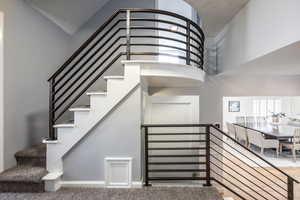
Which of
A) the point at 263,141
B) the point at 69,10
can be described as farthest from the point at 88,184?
the point at 263,141

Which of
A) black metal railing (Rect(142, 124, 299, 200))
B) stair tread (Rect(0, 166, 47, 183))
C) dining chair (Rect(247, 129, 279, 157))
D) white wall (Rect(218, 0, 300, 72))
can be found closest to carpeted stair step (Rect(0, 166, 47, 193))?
stair tread (Rect(0, 166, 47, 183))

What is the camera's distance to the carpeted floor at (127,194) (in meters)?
2.27

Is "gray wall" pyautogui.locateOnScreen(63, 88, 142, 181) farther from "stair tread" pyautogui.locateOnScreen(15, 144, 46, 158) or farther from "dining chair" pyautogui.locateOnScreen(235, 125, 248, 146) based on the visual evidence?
"dining chair" pyautogui.locateOnScreen(235, 125, 248, 146)

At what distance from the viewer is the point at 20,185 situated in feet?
7.72

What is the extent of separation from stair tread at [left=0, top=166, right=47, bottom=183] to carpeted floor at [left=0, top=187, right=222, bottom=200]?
0.60 feet

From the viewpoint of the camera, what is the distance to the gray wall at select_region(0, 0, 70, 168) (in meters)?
2.60

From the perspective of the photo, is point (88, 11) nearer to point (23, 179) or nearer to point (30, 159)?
point (30, 159)

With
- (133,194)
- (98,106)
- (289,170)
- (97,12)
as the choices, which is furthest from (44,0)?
(289,170)

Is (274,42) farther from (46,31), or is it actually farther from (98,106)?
(46,31)

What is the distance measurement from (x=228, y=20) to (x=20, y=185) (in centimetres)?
454

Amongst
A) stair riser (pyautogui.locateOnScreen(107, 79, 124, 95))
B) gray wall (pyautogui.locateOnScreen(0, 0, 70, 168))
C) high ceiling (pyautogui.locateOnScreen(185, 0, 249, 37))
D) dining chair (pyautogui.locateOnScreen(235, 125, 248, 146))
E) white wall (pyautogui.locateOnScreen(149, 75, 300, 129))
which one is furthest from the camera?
dining chair (pyautogui.locateOnScreen(235, 125, 248, 146))

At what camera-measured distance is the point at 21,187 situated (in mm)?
2357

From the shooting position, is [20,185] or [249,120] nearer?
[20,185]

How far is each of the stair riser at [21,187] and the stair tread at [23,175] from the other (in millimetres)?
54
